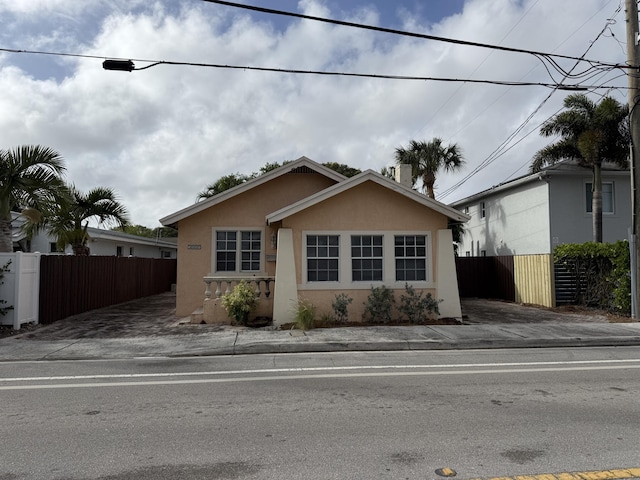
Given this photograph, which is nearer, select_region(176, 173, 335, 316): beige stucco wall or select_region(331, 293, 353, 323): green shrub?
select_region(331, 293, 353, 323): green shrub

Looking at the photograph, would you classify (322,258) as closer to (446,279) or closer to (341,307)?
(341,307)

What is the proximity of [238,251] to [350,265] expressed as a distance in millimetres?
4327

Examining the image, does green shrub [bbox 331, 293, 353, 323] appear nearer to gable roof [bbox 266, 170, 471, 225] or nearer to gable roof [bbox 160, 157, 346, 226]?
gable roof [bbox 266, 170, 471, 225]

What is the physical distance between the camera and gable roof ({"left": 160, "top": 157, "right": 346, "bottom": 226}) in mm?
14703

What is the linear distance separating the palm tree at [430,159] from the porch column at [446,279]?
45.7 feet

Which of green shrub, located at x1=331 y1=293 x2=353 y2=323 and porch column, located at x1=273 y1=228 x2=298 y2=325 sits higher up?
porch column, located at x1=273 y1=228 x2=298 y2=325

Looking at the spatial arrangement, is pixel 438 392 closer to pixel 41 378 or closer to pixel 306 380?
pixel 306 380

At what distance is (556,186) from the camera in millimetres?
21484

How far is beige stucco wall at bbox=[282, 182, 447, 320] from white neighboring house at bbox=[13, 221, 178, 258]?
11084 millimetres

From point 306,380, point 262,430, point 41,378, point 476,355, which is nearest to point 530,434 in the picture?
point 262,430

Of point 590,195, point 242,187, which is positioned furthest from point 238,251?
point 590,195

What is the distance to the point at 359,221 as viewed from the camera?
13.0 m

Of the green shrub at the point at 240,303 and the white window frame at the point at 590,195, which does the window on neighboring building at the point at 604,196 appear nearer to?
the white window frame at the point at 590,195

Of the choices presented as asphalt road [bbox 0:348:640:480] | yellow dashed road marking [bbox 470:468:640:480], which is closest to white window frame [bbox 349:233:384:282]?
asphalt road [bbox 0:348:640:480]
